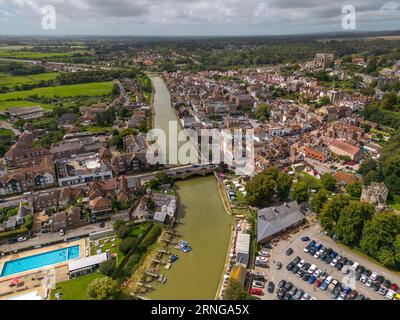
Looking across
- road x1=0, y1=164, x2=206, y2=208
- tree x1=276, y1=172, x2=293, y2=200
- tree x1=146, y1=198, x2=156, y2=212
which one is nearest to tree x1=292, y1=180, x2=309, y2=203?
tree x1=276, y1=172, x2=293, y2=200

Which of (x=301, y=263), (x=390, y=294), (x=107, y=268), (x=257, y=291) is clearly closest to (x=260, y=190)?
(x=301, y=263)

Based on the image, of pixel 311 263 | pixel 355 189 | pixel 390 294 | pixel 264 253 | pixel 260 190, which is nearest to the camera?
pixel 390 294

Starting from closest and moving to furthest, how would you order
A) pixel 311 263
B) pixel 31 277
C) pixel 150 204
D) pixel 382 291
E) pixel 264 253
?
pixel 382 291, pixel 31 277, pixel 311 263, pixel 264 253, pixel 150 204

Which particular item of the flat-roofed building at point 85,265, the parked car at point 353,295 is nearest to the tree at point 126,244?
the flat-roofed building at point 85,265

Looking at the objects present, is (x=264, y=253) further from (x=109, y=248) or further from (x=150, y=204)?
(x=109, y=248)

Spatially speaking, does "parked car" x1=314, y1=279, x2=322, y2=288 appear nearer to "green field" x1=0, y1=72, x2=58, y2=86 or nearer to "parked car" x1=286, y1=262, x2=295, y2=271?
"parked car" x1=286, y1=262, x2=295, y2=271

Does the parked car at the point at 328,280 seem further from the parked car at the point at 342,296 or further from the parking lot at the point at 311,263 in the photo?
the parked car at the point at 342,296
